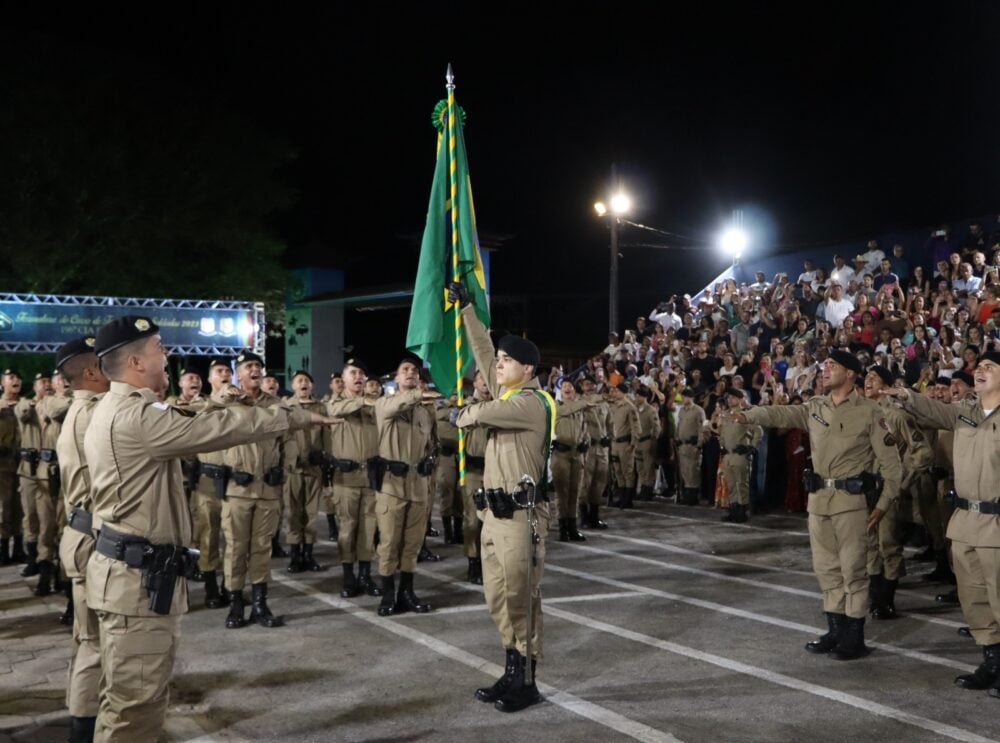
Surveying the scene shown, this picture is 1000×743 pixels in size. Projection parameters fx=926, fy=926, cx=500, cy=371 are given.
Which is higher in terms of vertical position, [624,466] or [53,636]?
[624,466]

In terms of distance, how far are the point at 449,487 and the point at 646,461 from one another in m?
5.43

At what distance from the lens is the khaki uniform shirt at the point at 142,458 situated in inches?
164

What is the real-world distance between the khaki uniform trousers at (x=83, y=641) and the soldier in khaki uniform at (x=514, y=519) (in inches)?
90.0

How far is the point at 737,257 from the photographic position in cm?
2420

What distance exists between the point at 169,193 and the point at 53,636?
2069 centimetres

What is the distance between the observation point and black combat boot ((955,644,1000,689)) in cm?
615

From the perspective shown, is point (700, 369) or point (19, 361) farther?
point (19, 361)

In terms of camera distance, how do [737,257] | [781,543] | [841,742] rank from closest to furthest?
[841,742]
[781,543]
[737,257]

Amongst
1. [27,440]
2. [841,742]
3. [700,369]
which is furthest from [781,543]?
[27,440]


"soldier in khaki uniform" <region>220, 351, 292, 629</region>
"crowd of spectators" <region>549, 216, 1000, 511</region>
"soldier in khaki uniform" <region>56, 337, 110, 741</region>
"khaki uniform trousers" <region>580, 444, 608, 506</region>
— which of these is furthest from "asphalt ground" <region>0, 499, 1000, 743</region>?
"crowd of spectators" <region>549, 216, 1000, 511</region>

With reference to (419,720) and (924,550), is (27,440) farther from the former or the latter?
(924,550)

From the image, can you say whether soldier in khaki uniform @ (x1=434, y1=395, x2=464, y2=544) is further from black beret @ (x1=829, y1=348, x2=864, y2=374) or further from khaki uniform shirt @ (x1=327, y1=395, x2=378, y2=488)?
black beret @ (x1=829, y1=348, x2=864, y2=374)

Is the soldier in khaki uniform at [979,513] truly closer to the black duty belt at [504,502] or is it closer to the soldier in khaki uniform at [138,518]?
the black duty belt at [504,502]

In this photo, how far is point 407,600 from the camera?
27.6ft
